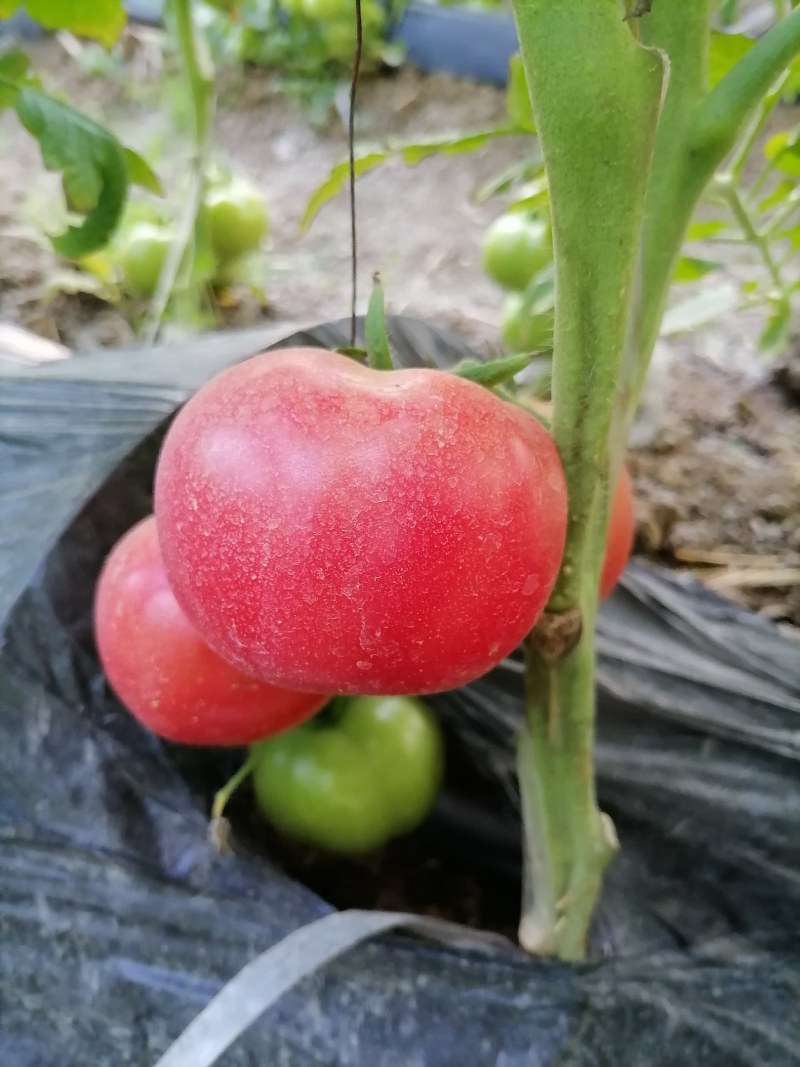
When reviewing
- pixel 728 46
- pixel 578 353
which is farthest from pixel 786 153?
pixel 578 353

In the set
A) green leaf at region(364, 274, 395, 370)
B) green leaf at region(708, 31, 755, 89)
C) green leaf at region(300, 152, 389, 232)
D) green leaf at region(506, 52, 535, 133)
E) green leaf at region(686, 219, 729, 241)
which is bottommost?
green leaf at region(686, 219, 729, 241)

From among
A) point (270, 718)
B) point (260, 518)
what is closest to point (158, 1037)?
point (270, 718)

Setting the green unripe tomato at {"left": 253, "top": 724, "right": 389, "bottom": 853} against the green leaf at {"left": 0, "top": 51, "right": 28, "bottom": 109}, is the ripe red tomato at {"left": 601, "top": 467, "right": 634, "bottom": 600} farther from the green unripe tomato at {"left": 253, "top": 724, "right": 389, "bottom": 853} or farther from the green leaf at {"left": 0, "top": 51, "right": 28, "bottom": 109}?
the green leaf at {"left": 0, "top": 51, "right": 28, "bottom": 109}

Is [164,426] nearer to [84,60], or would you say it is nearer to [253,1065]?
[253,1065]

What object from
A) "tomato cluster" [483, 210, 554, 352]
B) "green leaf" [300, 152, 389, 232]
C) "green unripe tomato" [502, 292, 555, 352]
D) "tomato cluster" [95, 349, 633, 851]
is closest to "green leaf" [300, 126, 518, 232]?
"green leaf" [300, 152, 389, 232]

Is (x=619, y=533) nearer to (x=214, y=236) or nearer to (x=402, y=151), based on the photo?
(x=402, y=151)

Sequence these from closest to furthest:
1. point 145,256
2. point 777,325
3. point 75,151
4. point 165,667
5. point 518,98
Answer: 1. point 165,667
2. point 75,151
3. point 518,98
4. point 777,325
5. point 145,256
